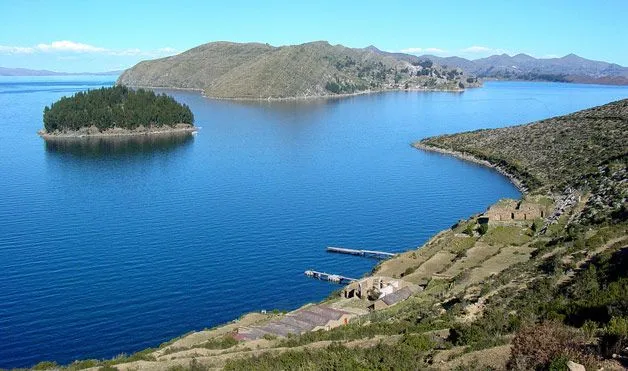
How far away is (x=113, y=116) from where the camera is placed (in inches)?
6339

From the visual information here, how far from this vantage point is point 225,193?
86438 millimetres

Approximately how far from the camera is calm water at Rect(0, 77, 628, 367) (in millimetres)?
45812

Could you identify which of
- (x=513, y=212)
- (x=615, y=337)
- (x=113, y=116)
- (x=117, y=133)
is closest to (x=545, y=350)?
(x=615, y=337)

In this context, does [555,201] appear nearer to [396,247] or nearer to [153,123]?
[396,247]

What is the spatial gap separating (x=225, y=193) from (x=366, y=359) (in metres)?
66.8

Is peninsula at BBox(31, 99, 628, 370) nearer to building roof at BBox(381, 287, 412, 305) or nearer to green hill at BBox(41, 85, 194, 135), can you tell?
building roof at BBox(381, 287, 412, 305)

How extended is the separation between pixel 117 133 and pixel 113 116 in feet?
18.7

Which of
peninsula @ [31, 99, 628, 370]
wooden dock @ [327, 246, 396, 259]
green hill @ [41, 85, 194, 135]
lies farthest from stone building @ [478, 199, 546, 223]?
green hill @ [41, 85, 194, 135]

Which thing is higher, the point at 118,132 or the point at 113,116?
the point at 113,116

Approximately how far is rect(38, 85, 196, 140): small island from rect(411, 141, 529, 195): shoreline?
6677 cm

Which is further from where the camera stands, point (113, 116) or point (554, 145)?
point (113, 116)

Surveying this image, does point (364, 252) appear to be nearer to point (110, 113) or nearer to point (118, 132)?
point (118, 132)

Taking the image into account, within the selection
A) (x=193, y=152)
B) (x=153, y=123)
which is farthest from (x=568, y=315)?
(x=153, y=123)

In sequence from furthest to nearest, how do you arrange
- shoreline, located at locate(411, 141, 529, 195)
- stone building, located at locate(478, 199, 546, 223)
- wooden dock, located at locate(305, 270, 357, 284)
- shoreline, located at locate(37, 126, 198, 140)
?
shoreline, located at locate(37, 126, 198, 140)
shoreline, located at locate(411, 141, 529, 195)
stone building, located at locate(478, 199, 546, 223)
wooden dock, located at locate(305, 270, 357, 284)
